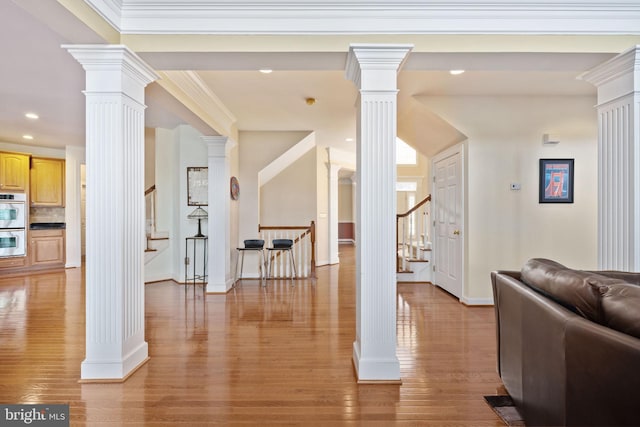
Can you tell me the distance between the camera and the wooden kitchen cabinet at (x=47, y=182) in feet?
22.6

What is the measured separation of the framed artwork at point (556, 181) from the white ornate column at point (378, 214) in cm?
305

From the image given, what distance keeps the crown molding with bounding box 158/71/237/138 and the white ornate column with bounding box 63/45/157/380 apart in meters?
0.64

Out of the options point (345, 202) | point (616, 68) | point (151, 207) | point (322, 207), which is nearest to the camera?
point (616, 68)

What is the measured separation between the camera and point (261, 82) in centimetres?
382

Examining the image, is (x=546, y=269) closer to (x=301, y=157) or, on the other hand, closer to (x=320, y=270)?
(x=320, y=270)

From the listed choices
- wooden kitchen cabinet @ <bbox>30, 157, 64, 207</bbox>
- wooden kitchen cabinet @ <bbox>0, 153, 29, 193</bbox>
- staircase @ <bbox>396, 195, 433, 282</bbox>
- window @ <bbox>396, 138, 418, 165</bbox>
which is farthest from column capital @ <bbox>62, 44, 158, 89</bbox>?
window @ <bbox>396, 138, 418, 165</bbox>

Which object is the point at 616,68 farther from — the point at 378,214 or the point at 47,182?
the point at 47,182

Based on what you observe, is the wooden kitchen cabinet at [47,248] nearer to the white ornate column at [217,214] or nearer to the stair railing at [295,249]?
the white ornate column at [217,214]

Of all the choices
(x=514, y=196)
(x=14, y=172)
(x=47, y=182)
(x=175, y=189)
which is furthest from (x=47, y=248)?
(x=514, y=196)

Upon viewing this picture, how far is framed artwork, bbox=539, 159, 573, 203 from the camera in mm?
4359

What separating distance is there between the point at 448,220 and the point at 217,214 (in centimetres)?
347

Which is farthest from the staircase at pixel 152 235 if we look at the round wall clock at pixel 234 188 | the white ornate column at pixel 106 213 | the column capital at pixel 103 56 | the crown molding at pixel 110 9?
the crown molding at pixel 110 9

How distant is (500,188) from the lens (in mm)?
4398

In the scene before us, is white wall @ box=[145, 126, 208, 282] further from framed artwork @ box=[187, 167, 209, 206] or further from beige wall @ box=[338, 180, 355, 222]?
beige wall @ box=[338, 180, 355, 222]
